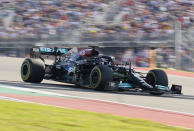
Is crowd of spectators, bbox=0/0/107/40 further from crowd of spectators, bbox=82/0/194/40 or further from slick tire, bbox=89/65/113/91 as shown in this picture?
slick tire, bbox=89/65/113/91

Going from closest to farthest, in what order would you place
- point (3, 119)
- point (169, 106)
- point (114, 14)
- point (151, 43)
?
point (3, 119) < point (169, 106) < point (151, 43) < point (114, 14)

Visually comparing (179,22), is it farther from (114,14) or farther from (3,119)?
(3,119)

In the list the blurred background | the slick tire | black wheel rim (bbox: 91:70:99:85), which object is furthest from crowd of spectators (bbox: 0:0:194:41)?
the slick tire

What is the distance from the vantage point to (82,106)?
8.87 meters

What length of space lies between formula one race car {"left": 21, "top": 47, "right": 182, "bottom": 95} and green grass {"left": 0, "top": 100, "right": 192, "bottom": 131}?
3.52m

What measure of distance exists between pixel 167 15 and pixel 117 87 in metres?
11.9

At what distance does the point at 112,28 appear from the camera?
22.7 m

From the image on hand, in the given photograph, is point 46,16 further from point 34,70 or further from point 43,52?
point 34,70

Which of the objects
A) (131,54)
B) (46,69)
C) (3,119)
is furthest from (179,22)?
(3,119)

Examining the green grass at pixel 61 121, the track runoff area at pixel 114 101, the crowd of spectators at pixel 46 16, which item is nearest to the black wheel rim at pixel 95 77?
the track runoff area at pixel 114 101

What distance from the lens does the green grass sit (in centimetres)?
591

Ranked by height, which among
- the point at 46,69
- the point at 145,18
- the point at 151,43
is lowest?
the point at 46,69

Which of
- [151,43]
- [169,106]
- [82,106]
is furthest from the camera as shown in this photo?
[151,43]

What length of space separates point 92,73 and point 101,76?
503 millimetres
